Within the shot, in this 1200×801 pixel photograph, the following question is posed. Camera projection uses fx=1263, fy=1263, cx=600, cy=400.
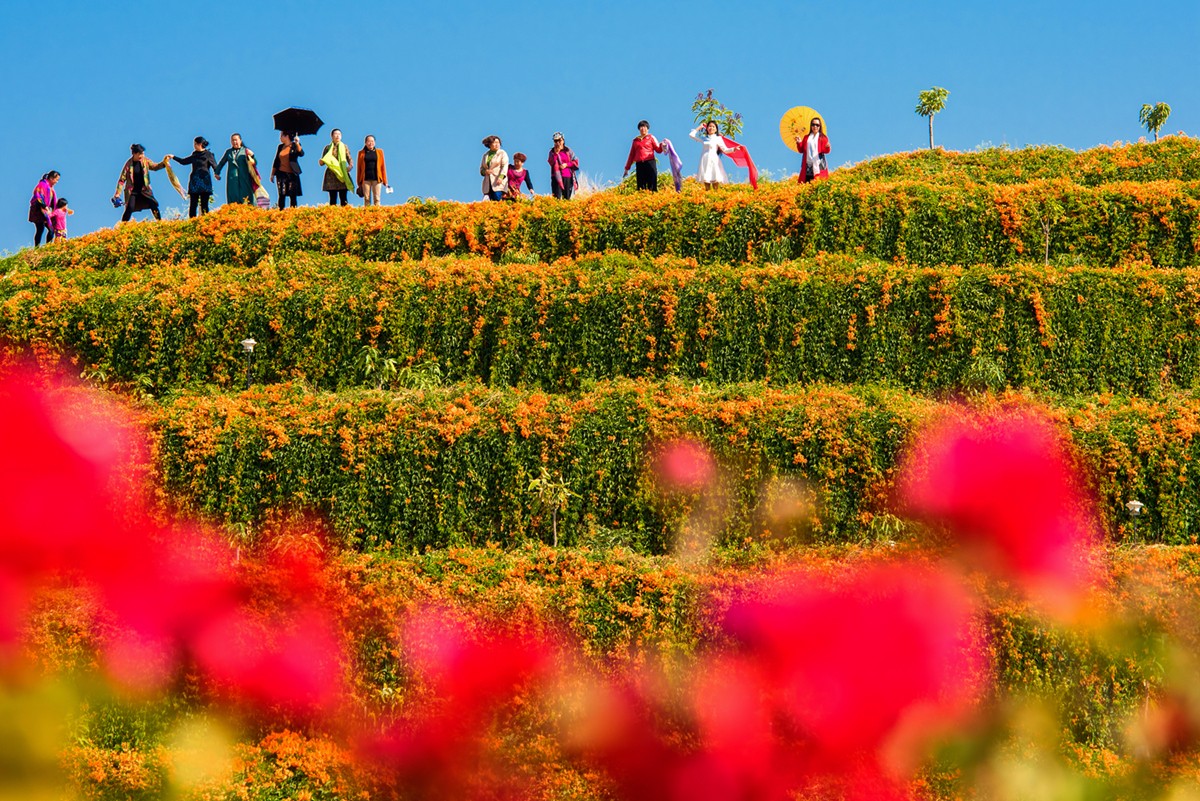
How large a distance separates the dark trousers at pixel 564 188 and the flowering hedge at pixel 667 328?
7.14 m

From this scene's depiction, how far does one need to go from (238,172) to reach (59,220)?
4057mm

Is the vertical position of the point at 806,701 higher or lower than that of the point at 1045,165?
lower

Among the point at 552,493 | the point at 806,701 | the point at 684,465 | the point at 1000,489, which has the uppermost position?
the point at 684,465

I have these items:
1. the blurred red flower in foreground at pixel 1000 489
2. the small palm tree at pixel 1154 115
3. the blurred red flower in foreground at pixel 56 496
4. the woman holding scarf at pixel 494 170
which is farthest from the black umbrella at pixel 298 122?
the small palm tree at pixel 1154 115

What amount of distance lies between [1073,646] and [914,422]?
369 cm

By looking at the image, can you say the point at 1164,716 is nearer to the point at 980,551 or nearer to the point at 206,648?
the point at 980,551

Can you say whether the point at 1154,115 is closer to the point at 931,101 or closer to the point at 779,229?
the point at 931,101

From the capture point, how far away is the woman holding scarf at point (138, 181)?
80.2 feet

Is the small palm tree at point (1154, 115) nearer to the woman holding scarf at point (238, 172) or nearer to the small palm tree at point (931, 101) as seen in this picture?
the small palm tree at point (931, 101)

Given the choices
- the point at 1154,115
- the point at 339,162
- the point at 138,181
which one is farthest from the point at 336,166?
the point at 1154,115

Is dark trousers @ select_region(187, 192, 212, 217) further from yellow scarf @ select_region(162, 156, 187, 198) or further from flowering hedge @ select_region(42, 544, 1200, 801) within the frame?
flowering hedge @ select_region(42, 544, 1200, 801)

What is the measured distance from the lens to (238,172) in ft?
82.3

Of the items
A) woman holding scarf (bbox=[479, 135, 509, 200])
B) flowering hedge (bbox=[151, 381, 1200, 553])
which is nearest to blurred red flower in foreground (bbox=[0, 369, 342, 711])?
flowering hedge (bbox=[151, 381, 1200, 553])

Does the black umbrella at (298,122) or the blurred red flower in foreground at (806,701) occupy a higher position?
the black umbrella at (298,122)
